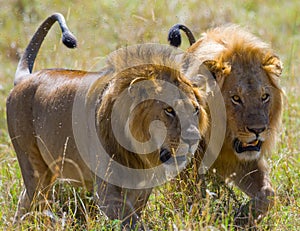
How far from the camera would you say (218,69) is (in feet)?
13.4

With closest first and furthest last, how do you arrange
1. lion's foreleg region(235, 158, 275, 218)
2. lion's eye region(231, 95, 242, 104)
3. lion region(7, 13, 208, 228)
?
1. lion region(7, 13, 208, 228)
2. lion's eye region(231, 95, 242, 104)
3. lion's foreleg region(235, 158, 275, 218)

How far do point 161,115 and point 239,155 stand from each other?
812 mm

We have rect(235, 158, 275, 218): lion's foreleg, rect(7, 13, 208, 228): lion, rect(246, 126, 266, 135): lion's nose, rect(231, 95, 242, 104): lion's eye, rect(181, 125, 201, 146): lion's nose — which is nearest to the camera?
rect(181, 125, 201, 146): lion's nose

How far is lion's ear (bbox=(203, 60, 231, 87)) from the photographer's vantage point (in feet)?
13.3

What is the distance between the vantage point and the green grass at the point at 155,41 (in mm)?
3934

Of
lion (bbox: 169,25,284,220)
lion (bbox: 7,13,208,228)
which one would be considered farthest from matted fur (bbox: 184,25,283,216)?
lion (bbox: 7,13,208,228)

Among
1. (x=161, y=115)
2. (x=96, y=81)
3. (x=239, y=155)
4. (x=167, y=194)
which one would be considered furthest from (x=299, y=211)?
(x=96, y=81)

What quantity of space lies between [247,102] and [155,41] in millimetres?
2801

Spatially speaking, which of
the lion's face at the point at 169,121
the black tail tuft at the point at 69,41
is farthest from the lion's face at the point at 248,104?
the black tail tuft at the point at 69,41

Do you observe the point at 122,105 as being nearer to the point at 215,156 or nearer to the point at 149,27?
the point at 215,156

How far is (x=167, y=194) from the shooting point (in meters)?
4.07

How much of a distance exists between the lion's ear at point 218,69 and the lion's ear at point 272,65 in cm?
23

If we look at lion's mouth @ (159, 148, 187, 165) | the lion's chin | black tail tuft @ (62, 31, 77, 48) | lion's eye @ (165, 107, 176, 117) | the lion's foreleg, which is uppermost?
black tail tuft @ (62, 31, 77, 48)

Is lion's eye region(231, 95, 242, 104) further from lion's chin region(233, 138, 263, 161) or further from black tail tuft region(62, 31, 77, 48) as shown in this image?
black tail tuft region(62, 31, 77, 48)
